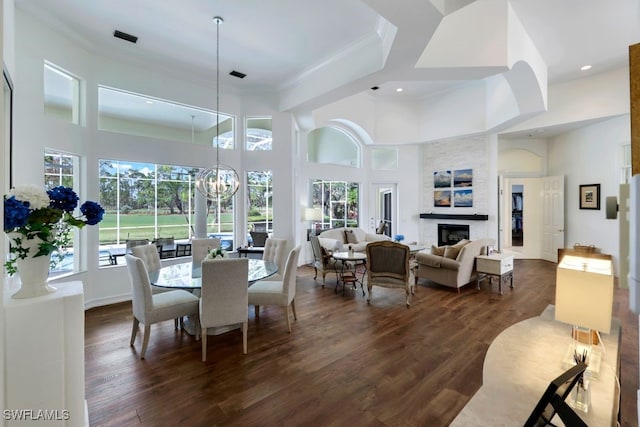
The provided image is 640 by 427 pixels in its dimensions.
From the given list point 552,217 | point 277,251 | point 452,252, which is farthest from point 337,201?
point 552,217

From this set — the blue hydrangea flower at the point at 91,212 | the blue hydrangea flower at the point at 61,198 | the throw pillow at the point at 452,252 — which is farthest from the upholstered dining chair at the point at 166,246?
the throw pillow at the point at 452,252

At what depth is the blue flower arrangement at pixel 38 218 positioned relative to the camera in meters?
1.52

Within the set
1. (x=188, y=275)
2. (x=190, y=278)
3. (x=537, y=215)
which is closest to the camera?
(x=190, y=278)

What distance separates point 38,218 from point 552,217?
33.0 feet

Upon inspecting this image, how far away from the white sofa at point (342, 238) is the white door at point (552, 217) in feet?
14.4

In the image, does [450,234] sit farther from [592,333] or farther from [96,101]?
[96,101]

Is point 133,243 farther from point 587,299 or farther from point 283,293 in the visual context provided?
point 587,299

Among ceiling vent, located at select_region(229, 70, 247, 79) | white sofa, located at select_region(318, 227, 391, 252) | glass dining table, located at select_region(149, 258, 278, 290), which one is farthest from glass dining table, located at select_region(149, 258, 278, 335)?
ceiling vent, located at select_region(229, 70, 247, 79)

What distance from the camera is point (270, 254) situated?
4.70m

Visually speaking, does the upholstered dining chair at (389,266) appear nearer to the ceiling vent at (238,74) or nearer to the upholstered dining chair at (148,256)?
the upholstered dining chair at (148,256)

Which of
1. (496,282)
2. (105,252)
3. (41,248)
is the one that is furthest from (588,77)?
(105,252)

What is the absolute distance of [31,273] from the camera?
5.64 ft

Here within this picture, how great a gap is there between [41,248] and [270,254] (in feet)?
10.3

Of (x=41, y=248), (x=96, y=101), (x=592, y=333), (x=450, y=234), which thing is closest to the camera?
(x=41, y=248)
